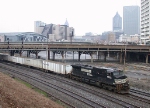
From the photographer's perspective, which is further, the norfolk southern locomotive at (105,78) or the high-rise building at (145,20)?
the high-rise building at (145,20)

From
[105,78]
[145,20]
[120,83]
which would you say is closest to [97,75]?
[105,78]

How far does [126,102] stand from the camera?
21.9 metres

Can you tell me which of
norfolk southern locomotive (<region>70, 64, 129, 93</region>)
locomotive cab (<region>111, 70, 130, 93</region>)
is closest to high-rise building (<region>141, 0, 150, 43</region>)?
norfolk southern locomotive (<region>70, 64, 129, 93</region>)

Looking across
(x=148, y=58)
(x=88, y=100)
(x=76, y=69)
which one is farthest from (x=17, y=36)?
(x=88, y=100)

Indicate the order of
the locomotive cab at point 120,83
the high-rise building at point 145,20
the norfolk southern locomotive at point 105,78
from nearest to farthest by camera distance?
the locomotive cab at point 120,83, the norfolk southern locomotive at point 105,78, the high-rise building at point 145,20

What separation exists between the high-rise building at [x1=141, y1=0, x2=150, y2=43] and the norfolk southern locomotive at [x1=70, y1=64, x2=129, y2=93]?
135376 millimetres

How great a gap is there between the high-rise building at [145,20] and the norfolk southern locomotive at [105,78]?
13538 cm

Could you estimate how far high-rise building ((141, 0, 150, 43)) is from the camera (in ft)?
518

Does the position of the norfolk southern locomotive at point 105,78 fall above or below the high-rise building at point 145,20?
below

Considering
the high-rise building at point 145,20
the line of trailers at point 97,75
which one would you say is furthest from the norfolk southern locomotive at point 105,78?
the high-rise building at point 145,20

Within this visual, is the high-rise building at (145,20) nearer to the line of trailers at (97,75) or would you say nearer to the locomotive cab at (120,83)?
the line of trailers at (97,75)

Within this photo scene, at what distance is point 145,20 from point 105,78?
501 feet

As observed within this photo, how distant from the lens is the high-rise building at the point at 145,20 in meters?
158

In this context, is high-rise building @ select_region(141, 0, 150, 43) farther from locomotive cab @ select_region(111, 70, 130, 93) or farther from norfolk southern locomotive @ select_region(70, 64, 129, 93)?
locomotive cab @ select_region(111, 70, 130, 93)
